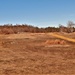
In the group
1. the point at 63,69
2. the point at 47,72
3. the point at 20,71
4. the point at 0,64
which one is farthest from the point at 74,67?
the point at 0,64

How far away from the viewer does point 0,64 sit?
43.3ft

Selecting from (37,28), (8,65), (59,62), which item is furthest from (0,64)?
(37,28)

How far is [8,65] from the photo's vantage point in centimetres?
1294

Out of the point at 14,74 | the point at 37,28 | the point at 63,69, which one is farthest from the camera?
the point at 37,28

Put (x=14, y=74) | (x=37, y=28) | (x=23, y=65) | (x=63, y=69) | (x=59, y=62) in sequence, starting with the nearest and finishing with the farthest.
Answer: (x=14, y=74), (x=63, y=69), (x=23, y=65), (x=59, y=62), (x=37, y=28)

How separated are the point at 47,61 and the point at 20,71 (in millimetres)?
2759

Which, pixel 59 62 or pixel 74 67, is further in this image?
pixel 59 62

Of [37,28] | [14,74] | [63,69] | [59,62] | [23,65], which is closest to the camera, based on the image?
[14,74]

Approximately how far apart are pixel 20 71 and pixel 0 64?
184cm

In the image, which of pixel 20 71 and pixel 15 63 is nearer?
pixel 20 71

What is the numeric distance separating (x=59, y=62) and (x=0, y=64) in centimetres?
253

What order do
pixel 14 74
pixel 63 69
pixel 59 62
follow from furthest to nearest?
pixel 59 62
pixel 63 69
pixel 14 74

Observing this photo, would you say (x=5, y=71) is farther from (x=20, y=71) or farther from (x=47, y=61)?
(x=47, y=61)

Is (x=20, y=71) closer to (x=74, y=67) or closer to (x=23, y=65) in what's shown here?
(x=23, y=65)
